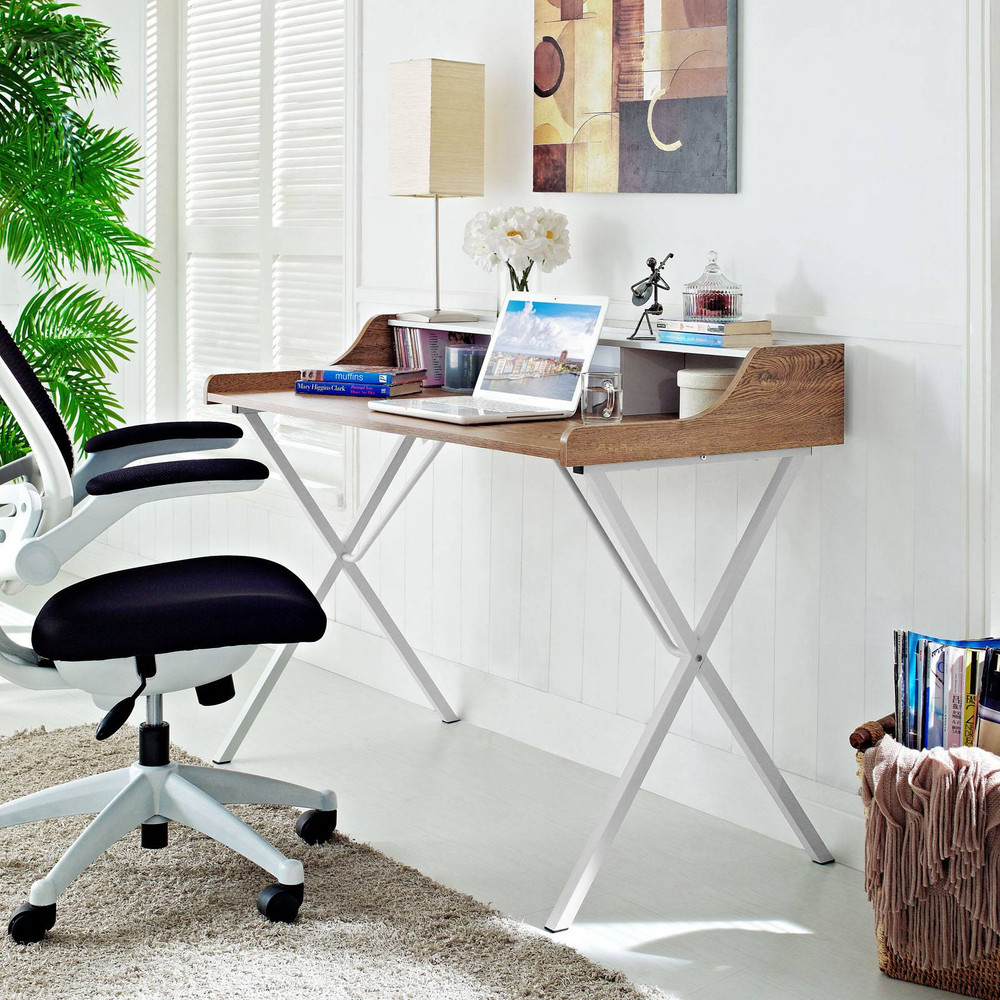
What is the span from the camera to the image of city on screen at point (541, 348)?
258 cm

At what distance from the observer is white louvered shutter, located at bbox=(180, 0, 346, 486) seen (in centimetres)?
382

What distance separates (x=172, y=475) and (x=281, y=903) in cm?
73

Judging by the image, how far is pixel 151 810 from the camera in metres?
2.33

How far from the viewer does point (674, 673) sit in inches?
92.0

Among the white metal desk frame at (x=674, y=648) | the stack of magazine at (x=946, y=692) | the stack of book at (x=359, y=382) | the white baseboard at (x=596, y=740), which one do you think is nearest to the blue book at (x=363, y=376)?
the stack of book at (x=359, y=382)

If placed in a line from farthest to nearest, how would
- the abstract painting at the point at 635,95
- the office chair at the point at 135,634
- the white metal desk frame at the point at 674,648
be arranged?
the abstract painting at the point at 635,95
the white metal desk frame at the point at 674,648
the office chair at the point at 135,634

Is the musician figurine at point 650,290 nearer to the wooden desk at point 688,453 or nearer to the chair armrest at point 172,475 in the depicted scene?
the wooden desk at point 688,453

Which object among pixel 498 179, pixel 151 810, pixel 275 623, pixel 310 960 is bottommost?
pixel 310 960

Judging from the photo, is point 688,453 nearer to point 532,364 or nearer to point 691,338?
point 691,338

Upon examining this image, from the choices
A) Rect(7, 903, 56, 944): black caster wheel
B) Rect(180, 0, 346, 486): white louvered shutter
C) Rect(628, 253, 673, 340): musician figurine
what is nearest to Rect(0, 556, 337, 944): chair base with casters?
Rect(7, 903, 56, 944): black caster wheel

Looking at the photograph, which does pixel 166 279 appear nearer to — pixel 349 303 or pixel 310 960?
pixel 349 303

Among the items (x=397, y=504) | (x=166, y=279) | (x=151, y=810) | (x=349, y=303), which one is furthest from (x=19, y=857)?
(x=166, y=279)

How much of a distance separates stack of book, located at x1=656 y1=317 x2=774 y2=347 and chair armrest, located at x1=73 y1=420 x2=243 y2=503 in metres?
0.84

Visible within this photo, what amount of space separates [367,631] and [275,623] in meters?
1.53
